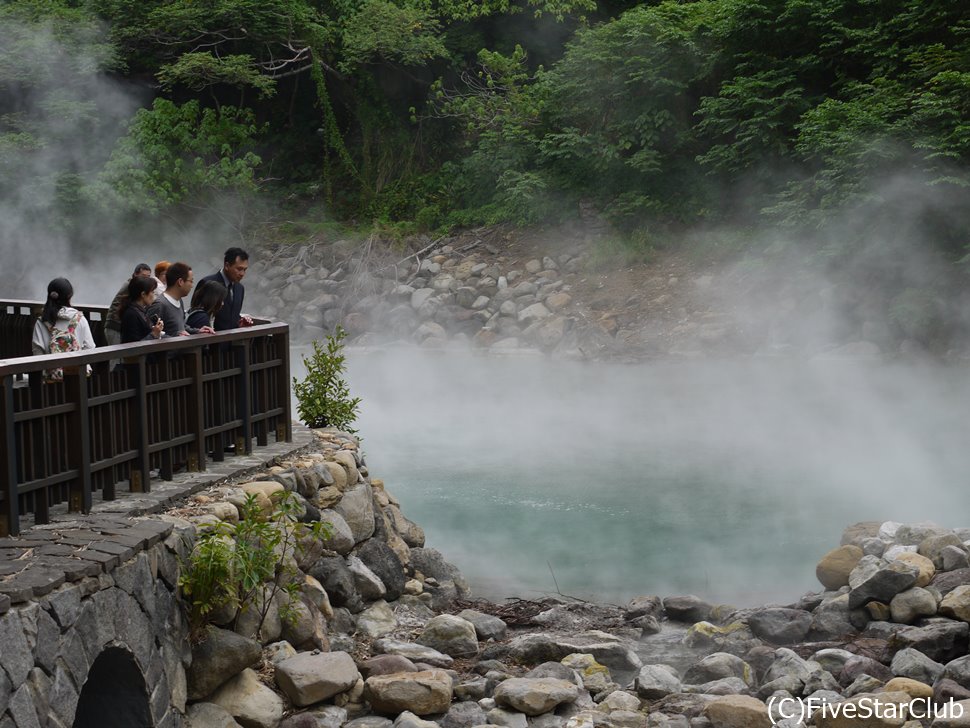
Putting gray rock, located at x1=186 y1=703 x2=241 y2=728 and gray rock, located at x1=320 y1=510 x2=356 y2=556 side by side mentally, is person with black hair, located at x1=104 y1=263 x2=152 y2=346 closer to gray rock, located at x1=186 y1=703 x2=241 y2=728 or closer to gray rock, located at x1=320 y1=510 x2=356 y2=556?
gray rock, located at x1=320 y1=510 x2=356 y2=556

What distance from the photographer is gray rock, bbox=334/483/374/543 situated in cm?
741

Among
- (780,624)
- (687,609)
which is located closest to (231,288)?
(687,609)

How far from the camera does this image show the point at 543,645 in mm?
6805

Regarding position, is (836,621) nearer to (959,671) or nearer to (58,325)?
(959,671)

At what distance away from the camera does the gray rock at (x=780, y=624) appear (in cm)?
718

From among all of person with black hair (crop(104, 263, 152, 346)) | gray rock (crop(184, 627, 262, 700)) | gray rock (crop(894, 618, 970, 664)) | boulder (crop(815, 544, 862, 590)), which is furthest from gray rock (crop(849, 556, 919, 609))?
person with black hair (crop(104, 263, 152, 346))

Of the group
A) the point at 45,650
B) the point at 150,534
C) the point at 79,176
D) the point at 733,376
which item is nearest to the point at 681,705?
the point at 150,534

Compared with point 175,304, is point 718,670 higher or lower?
lower

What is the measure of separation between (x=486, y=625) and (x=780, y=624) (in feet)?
6.59

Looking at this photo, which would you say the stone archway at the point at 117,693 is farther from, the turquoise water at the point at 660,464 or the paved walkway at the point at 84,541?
the turquoise water at the point at 660,464

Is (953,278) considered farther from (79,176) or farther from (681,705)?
(79,176)

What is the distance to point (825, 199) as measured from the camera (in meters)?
18.0

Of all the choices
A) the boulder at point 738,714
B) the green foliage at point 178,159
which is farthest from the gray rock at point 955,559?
the green foliage at point 178,159

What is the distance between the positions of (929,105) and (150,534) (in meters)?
15.6
